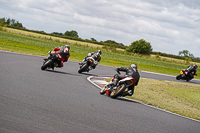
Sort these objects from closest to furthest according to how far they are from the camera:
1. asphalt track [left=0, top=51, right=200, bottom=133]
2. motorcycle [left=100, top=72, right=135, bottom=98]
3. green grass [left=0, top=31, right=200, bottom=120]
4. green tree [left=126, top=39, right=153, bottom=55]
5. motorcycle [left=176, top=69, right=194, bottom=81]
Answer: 1. asphalt track [left=0, top=51, right=200, bottom=133]
2. motorcycle [left=100, top=72, right=135, bottom=98]
3. green grass [left=0, top=31, right=200, bottom=120]
4. motorcycle [left=176, top=69, right=194, bottom=81]
5. green tree [left=126, top=39, right=153, bottom=55]

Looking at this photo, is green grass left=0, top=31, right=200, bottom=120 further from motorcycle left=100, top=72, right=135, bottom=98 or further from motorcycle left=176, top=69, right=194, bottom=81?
motorcycle left=176, top=69, right=194, bottom=81

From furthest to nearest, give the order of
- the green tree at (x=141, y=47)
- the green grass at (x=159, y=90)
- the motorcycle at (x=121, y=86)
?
the green tree at (x=141, y=47), the green grass at (x=159, y=90), the motorcycle at (x=121, y=86)

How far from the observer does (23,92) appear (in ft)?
30.3

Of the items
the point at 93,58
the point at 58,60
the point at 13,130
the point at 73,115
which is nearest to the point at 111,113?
the point at 73,115

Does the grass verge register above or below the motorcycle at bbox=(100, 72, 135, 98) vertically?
below

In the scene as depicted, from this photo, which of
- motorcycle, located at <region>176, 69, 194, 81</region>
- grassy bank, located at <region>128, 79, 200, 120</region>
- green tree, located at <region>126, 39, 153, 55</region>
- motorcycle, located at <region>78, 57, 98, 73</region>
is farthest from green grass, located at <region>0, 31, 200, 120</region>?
green tree, located at <region>126, 39, 153, 55</region>

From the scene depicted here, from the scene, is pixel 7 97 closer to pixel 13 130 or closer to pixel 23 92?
pixel 23 92

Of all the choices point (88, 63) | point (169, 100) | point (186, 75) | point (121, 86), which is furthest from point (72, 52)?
point (121, 86)

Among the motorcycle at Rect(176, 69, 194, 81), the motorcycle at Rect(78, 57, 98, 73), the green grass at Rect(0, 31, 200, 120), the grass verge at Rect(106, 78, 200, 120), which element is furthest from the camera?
the motorcycle at Rect(176, 69, 194, 81)

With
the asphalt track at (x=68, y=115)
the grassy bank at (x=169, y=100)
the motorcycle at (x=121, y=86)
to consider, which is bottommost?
the grassy bank at (x=169, y=100)

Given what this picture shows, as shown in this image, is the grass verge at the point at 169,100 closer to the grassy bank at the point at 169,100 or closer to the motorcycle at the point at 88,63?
the grassy bank at the point at 169,100

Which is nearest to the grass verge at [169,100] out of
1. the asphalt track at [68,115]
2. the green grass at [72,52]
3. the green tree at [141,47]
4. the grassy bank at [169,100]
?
the grassy bank at [169,100]

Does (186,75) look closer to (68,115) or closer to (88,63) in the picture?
(88,63)

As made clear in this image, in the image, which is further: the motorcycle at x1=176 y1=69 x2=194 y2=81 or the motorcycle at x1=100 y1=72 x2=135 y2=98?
the motorcycle at x1=176 y1=69 x2=194 y2=81
